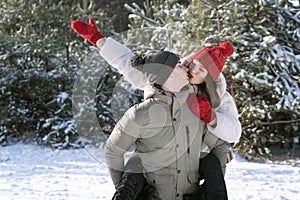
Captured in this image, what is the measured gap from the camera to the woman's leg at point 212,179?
1.79m

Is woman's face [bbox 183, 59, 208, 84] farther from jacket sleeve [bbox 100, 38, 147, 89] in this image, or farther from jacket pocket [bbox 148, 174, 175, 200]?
jacket pocket [bbox 148, 174, 175, 200]

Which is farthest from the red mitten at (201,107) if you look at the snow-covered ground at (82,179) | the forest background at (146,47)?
the snow-covered ground at (82,179)

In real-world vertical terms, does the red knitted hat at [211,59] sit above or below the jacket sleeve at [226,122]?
above

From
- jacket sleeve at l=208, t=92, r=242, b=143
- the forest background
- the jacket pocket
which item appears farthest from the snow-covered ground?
jacket sleeve at l=208, t=92, r=242, b=143

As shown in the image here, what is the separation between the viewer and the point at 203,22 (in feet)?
20.6

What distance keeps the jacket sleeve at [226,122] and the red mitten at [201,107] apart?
1.7 inches

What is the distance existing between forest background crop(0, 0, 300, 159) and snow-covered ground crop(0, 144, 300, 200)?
87 cm

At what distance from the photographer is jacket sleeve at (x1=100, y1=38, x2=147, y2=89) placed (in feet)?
6.24

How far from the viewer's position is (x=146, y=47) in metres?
3.61

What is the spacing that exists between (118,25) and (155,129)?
1038 centimetres

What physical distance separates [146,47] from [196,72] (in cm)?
186

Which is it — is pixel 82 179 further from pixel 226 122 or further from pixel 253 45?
pixel 226 122

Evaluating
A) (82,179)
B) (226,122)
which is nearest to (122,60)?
(226,122)

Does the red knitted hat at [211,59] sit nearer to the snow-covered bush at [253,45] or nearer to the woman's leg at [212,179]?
the woman's leg at [212,179]
